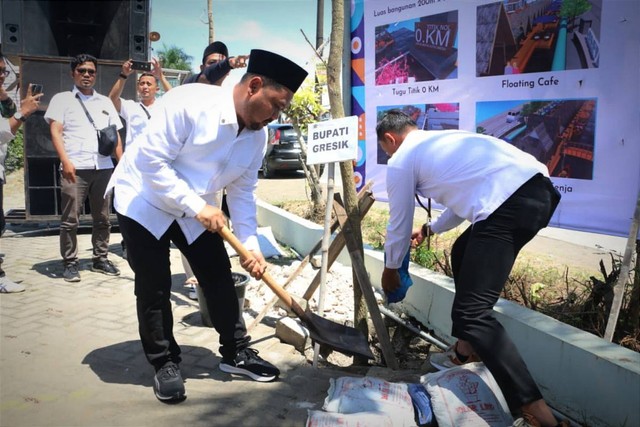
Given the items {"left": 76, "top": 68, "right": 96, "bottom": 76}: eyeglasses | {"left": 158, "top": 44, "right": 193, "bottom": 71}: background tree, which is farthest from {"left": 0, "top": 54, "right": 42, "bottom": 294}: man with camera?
{"left": 158, "top": 44, "right": 193, "bottom": 71}: background tree

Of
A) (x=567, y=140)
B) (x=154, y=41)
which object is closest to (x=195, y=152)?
(x=567, y=140)

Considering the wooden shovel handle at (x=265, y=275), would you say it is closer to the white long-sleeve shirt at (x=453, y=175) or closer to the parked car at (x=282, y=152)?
the white long-sleeve shirt at (x=453, y=175)

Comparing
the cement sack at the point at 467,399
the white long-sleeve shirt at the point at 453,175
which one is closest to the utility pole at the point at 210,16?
the white long-sleeve shirt at the point at 453,175

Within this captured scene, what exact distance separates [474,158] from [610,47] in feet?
4.08

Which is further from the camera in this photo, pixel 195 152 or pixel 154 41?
pixel 154 41

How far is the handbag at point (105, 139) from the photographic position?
5191 mm

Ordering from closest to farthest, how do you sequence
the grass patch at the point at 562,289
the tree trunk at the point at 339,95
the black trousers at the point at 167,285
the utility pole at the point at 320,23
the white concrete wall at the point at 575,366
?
the white concrete wall at the point at 575,366 → the black trousers at the point at 167,285 → the grass patch at the point at 562,289 → the tree trunk at the point at 339,95 → the utility pole at the point at 320,23

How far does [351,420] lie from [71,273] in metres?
3.84

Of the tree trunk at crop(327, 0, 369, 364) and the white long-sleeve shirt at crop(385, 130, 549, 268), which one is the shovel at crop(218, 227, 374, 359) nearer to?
the tree trunk at crop(327, 0, 369, 364)

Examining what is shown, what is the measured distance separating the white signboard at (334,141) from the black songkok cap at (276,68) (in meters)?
0.61

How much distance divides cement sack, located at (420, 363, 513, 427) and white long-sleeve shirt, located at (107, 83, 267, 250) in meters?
1.32

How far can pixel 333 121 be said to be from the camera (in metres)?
3.29

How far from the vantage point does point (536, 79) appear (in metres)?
3.38

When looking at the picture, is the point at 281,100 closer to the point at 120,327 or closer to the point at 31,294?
the point at 120,327
